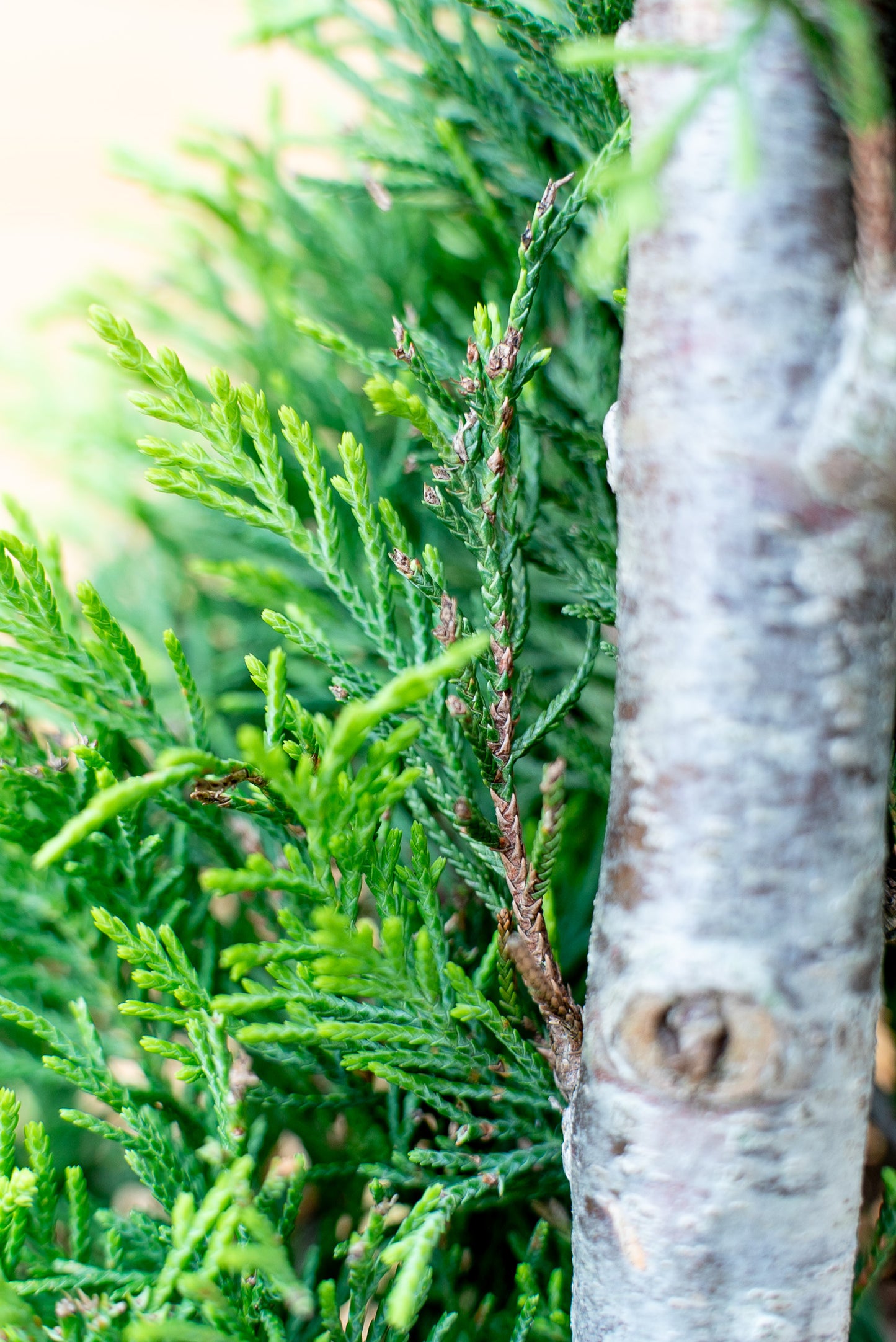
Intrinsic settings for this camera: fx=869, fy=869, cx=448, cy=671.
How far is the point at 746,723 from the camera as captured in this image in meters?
0.48

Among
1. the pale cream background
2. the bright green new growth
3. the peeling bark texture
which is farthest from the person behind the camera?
the pale cream background

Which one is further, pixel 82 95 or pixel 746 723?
pixel 82 95

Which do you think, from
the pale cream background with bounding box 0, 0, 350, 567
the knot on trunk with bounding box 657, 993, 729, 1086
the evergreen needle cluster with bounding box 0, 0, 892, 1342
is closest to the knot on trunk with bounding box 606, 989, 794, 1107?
the knot on trunk with bounding box 657, 993, 729, 1086

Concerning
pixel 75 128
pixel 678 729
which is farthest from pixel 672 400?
pixel 75 128

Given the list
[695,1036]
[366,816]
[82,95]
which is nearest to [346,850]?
[366,816]

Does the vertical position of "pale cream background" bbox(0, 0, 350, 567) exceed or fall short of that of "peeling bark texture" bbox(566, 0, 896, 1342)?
it exceeds it

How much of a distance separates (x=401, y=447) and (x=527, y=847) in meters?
0.52

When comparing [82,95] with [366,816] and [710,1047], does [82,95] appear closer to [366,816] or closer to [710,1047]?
[366,816]

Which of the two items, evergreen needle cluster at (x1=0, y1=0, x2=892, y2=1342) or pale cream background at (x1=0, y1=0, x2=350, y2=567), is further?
pale cream background at (x1=0, y1=0, x2=350, y2=567)

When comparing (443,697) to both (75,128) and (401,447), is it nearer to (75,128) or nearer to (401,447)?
(401,447)

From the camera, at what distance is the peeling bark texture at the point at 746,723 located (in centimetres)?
46

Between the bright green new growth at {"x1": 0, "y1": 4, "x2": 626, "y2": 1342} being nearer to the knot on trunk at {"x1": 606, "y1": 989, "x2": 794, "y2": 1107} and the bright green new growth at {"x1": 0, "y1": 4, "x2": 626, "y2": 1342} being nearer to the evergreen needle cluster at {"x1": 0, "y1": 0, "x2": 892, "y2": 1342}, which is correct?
the evergreen needle cluster at {"x1": 0, "y1": 0, "x2": 892, "y2": 1342}

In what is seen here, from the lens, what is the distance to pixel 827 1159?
1.72 feet

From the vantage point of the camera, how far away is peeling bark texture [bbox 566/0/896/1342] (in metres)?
0.46
